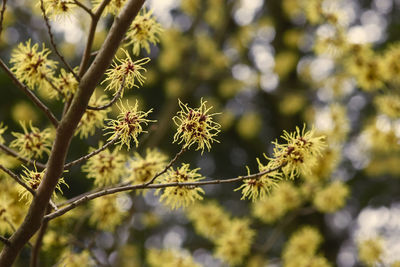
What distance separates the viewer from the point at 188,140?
1.47m

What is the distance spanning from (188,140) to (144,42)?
63 centimetres

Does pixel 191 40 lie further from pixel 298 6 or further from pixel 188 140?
pixel 188 140

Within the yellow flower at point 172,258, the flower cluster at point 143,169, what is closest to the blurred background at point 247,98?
the yellow flower at point 172,258

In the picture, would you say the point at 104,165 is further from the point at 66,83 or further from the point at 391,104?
the point at 391,104

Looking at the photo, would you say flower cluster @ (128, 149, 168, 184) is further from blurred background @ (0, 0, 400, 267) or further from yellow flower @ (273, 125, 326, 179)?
blurred background @ (0, 0, 400, 267)

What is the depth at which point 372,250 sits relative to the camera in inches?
128

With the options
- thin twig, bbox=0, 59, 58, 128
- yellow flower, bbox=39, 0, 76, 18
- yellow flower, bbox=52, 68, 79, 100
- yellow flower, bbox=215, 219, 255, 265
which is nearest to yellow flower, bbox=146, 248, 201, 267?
yellow flower, bbox=215, 219, 255, 265

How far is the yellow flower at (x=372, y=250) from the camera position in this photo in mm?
3242

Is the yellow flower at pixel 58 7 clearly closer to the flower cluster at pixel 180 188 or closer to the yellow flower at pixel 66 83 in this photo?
the yellow flower at pixel 66 83

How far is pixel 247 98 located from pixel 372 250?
11.2 ft

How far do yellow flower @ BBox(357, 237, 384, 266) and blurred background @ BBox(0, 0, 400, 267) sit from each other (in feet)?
5.48

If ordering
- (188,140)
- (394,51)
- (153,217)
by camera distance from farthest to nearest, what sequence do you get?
(153,217), (394,51), (188,140)

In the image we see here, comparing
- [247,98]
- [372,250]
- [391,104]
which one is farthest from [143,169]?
[247,98]

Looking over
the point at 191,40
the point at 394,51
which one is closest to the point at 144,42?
the point at 394,51
